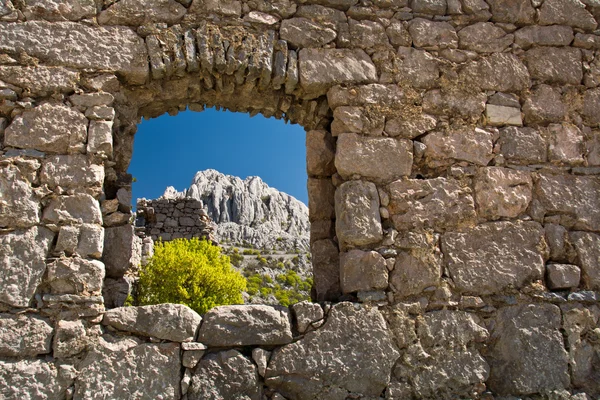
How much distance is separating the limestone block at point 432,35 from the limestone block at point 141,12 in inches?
73.3

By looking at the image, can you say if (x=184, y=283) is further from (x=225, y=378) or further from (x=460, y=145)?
(x=460, y=145)

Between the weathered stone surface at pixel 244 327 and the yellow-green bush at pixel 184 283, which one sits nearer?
the weathered stone surface at pixel 244 327

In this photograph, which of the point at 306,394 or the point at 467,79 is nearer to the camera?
the point at 306,394

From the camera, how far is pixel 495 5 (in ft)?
12.8

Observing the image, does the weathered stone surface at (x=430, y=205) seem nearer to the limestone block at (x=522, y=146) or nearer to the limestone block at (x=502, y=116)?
the limestone block at (x=522, y=146)

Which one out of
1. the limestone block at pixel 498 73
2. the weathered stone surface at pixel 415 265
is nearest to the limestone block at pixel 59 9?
the weathered stone surface at pixel 415 265

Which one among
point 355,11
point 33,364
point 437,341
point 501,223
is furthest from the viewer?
point 355,11

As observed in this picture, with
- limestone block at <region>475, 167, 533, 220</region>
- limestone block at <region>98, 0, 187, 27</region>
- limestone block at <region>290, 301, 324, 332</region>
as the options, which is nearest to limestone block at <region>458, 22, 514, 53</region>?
limestone block at <region>475, 167, 533, 220</region>

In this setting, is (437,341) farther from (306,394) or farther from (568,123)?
(568,123)

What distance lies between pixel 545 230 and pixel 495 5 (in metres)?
1.95

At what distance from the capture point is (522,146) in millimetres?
3682

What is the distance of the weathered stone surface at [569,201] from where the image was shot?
3.59m

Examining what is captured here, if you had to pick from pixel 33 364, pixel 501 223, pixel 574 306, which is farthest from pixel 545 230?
pixel 33 364

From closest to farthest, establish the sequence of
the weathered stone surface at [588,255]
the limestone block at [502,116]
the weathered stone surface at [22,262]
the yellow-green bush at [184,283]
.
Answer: the weathered stone surface at [22,262] < the weathered stone surface at [588,255] < the limestone block at [502,116] < the yellow-green bush at [184,283]
